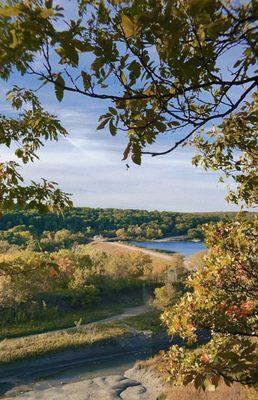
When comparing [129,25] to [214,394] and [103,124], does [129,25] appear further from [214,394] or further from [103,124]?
[214,394]

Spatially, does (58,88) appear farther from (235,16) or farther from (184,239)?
(184,239)

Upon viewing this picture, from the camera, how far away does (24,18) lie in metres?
1.45

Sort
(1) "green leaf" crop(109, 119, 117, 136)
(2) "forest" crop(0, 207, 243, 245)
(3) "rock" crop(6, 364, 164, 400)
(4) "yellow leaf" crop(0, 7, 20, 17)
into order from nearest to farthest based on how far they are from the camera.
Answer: (4) "yellow leaf" crop(0, 7, 20, 17)
(1) "green leaf" crop(109, 119, 117, 136)
(3) "rock" crop(6, 364, 164, 400)
(2) "forest" crop(0, 207, 243, 245)

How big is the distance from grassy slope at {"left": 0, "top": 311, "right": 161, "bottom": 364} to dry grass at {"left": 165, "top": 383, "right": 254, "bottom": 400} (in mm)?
8872

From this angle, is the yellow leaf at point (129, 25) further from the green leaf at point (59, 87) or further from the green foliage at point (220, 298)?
the green foliage at point (220, 298)

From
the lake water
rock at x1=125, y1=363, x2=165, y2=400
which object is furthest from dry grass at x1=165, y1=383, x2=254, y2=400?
the lake water

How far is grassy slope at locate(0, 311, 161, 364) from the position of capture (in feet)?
74.5

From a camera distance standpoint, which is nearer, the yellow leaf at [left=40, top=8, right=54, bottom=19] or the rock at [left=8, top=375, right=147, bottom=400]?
the yellow leaf at [left=40, top=8, right=54, bottom=19]

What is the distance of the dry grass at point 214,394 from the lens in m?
12.9

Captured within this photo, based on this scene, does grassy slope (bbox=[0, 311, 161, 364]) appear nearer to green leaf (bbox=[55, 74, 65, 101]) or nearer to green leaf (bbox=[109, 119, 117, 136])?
green leaf (bbox=[109, 119, 117, 136])

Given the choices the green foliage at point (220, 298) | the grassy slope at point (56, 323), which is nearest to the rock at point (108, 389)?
the grassy slope at point (56, 323)

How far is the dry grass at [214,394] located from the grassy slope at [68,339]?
887 centimetres

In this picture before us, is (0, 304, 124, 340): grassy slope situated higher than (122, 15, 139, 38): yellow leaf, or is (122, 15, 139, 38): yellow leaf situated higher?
(122, 15, 139, 38): yellow leaf

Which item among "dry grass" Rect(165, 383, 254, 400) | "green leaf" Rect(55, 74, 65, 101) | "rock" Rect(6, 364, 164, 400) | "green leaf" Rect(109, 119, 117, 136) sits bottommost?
"rock" Rect(6, 364, 164, 400)
